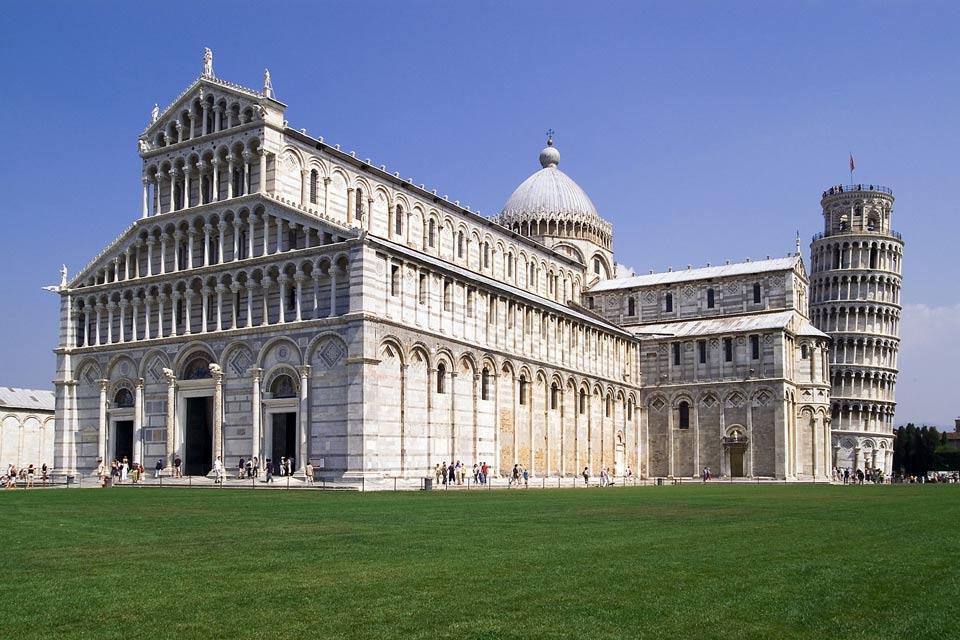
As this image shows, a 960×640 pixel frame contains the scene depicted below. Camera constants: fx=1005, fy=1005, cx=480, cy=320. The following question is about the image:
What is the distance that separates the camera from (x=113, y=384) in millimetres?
59469

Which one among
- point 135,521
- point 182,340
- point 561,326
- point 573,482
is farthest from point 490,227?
point 135,521

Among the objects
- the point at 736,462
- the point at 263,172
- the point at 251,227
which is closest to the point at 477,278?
the point at 251,227

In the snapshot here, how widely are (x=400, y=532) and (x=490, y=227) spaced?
54727 mm

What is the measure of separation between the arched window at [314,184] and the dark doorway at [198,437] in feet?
41.7

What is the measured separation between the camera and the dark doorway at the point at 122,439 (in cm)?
5919

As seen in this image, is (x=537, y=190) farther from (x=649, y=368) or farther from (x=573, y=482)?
(x=573, y=482)

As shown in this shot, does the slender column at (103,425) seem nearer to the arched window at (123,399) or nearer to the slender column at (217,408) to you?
the arched window at (123,399)

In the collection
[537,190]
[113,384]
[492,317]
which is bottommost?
[113,384]

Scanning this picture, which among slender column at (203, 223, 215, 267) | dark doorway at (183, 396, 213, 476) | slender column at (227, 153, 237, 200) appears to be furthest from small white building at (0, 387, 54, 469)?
slender column at (227, 153, 237, 200)

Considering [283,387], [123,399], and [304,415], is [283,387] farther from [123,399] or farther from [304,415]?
[123,399]

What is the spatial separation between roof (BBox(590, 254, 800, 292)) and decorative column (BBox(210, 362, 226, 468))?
40.9 meters

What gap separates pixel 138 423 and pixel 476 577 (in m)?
48.1

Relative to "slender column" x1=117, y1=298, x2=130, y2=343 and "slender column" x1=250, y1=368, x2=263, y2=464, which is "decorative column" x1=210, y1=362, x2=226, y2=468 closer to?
"slender column" x1=250, y1=368, x2=263, y2=464

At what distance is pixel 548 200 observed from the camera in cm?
8950
